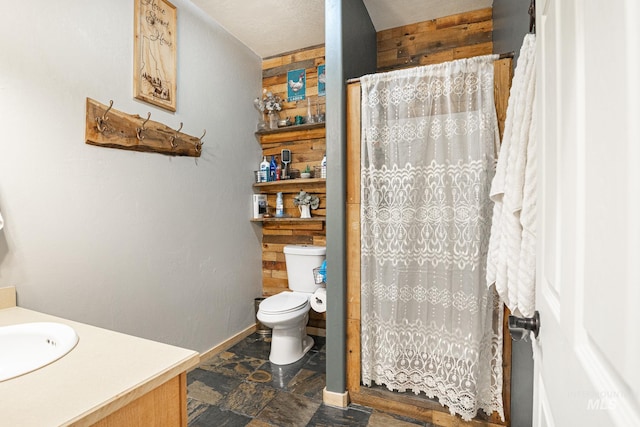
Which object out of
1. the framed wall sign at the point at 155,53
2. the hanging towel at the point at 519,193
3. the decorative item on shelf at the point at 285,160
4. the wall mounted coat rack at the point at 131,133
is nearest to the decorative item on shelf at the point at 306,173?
the decorative item on shelf at the point at 285,160

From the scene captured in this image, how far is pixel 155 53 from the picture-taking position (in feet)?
6.39

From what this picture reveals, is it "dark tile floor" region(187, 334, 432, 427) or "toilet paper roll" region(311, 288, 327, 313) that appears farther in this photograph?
"toilet paper roll" region(311, 288, 327, 313)

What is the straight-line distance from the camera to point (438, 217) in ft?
5.25

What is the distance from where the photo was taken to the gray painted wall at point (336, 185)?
1743mm

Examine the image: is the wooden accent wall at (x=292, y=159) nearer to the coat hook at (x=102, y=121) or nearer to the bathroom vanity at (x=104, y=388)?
the coat hook at (x=102, y=121)

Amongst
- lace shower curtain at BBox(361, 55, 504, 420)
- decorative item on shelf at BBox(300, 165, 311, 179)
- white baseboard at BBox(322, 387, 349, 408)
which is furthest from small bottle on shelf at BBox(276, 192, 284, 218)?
white baseboard at BBox(322, 387, 349, 408)

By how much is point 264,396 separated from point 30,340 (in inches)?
51.4

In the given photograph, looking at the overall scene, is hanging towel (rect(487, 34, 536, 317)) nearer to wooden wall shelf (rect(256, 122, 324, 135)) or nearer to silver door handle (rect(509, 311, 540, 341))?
silver door handle (rect(509, 311, 540, 341))

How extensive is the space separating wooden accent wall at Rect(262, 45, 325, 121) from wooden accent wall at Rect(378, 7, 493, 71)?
0.62 meters

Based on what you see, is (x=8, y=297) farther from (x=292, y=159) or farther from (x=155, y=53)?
(x=292, y=159)

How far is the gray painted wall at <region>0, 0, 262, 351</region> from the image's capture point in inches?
53.7

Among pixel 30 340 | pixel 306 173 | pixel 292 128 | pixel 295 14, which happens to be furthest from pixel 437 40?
pixel 30 340

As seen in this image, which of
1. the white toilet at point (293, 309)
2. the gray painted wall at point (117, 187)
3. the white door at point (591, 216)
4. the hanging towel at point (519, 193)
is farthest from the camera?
the white toilet at point (293, 309)

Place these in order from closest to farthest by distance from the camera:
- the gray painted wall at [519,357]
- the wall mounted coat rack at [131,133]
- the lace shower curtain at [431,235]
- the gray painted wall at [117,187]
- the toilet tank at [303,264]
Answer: the gray painted wall at [519,357], the gray painted wall at [117,187], the lace shower curtain at [431,235], the wall mounted coat rack at [131,133], the toilet tank at [303,264]
